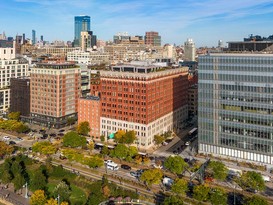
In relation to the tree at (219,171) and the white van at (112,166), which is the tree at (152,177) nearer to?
the tree at (219,171)

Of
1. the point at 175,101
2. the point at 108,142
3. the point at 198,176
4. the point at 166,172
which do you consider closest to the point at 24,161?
the point at 108,142

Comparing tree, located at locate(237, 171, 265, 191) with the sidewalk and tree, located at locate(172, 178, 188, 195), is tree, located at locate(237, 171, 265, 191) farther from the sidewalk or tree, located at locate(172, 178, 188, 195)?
the sidewalk

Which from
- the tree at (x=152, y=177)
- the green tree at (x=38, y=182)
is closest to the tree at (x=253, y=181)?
the tree at (x=152, y=177)

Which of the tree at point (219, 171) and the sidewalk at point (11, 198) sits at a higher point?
the tree at point (219, 171)

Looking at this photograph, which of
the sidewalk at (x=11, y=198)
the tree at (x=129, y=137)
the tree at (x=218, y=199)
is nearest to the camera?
the tree at (x=218, y=199)

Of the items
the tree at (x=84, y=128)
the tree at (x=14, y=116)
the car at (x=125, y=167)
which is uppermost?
the tree at (x=14, y=116)

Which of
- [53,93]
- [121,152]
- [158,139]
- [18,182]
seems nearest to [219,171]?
A: [121,152]

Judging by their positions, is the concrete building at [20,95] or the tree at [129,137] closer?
the tree at [129,137]
